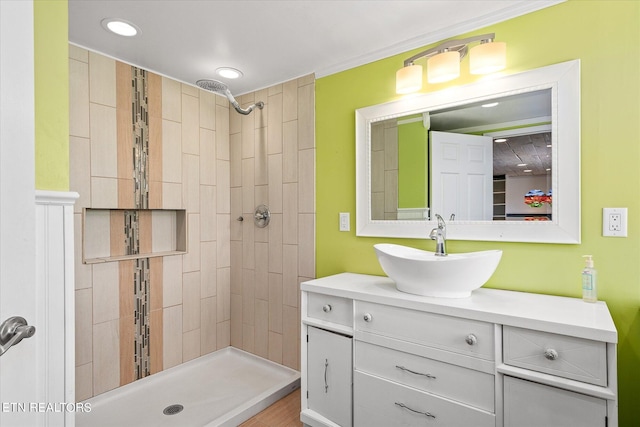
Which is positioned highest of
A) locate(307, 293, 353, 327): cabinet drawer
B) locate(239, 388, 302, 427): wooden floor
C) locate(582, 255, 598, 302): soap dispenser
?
locate(582, 255, 598, 302): soap dispenser

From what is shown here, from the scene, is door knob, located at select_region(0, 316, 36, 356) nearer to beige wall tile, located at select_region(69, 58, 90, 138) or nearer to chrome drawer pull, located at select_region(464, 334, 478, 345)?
chrome drawer pull, located at select_region(464, 334, 478, 345)

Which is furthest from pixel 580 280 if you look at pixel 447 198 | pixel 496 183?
pixel 447 198

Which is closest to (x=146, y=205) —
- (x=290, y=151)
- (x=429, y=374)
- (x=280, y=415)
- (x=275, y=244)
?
(x=275, y=244)

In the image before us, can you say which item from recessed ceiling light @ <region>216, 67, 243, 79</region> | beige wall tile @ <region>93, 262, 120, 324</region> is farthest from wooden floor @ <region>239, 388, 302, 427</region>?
recessed ceiling light @ <region>216, 67, 243, 79</region>

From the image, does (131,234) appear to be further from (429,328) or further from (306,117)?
(429,328)

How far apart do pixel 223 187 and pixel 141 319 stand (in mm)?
1124

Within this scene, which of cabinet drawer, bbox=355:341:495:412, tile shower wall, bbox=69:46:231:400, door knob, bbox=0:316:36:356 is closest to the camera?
door knob, bbox=0:316:36:356

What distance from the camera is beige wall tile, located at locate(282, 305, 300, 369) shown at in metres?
2.40

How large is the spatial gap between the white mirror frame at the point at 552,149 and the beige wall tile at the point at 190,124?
1487mm

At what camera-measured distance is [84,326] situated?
1.99 metres

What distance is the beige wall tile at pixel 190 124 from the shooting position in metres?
2.50

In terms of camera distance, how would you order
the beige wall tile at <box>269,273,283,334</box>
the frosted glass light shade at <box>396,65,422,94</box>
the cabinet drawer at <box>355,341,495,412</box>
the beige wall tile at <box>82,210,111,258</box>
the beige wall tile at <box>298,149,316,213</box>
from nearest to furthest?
the cabinet drawer at <box>355,341,495,412</box> < the frosted glass light shade at <box>396,65,422,94</box> < the beige wall tile at <box>82,210,111,258</box> < the beige wall tile at <box>298,149,316,213</box> < the beige wall tile at <box>269,273,283,334</box>

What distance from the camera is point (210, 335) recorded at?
2.68 meters

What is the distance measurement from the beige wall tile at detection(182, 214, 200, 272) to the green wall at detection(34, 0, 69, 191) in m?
1.34
